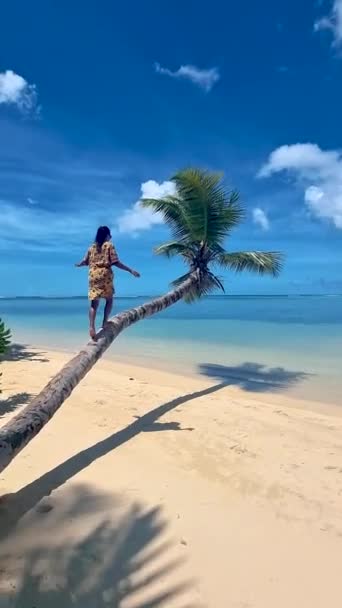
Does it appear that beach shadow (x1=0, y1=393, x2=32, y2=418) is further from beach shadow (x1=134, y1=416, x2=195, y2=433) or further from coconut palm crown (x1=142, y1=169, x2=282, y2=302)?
coconut palm crown (x1=142, y1=169, x2=282, y2=302)

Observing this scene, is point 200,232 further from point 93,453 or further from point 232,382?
point 93,453

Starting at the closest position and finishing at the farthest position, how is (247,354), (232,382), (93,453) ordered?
(93,453) → (232,382) → (247,354)

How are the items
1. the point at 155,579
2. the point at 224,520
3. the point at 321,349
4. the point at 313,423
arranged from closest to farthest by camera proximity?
1. the point at 155,579
2. the point at 224,520
3. the point at 313,423
4. the point at 321,349

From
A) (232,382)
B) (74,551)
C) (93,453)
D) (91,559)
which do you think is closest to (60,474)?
(93,453)

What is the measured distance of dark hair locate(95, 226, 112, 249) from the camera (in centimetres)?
650

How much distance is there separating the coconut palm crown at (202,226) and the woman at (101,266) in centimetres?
569

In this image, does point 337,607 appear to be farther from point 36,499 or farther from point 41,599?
point 36,499

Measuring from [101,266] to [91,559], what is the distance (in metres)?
4.25

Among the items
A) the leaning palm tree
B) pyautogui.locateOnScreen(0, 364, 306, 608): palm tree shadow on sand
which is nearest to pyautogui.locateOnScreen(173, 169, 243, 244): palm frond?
the leaning palm tree

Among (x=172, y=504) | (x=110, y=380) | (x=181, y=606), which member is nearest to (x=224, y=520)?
(x=172, y=504)

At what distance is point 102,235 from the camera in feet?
21.4

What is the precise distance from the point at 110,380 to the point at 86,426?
3.96 m

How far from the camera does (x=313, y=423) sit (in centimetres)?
763

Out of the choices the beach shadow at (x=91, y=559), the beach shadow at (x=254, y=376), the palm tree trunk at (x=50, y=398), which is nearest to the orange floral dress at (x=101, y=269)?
the palm tree trunk at (x=50, y=398)
